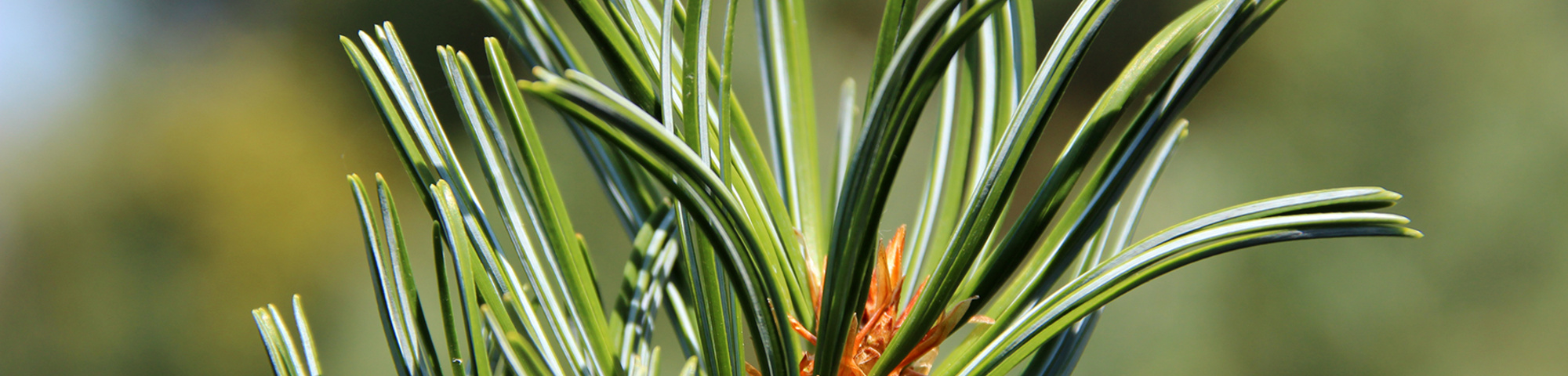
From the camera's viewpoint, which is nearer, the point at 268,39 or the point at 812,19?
the point at 812,19

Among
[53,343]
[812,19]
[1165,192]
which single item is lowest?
[53,343]

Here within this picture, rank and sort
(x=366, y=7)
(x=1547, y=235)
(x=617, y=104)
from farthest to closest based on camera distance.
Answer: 1. (x=366, y=7)
2. (x=1547, y=235)
3. (x=617, y=104)

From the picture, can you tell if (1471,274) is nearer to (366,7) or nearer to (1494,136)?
(1494,136)

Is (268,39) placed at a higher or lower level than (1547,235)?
higher

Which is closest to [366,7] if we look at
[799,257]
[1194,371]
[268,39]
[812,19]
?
[268,39]

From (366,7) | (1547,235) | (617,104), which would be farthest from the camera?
(366,7)

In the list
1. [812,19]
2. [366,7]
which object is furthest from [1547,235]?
[366,7]

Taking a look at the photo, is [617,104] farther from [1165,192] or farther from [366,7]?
[366,7]
